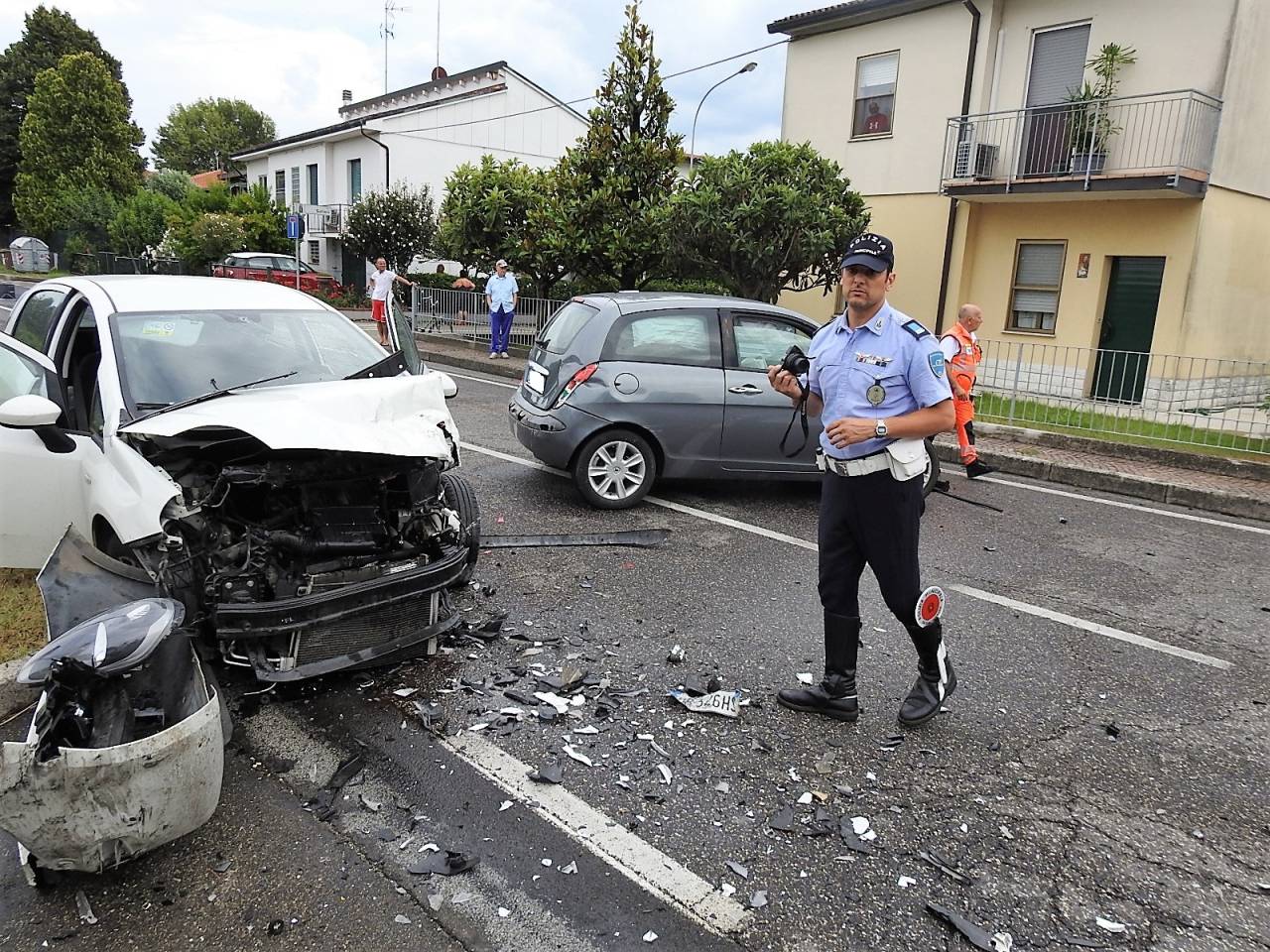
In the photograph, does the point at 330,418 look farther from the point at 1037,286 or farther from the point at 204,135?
the point at 204,135

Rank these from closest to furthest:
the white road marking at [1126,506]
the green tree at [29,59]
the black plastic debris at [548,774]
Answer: the black plastic debris at [548,774] < the white road marking at [1126,506] < the green tree at [29,59]

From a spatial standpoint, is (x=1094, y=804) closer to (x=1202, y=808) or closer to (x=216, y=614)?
(x=1202, y=808)

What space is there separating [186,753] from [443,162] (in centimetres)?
3599

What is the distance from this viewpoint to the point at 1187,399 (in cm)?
1164

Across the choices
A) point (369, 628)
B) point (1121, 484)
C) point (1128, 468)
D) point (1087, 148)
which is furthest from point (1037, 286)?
point (369, 628)

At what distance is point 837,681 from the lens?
3865 mm

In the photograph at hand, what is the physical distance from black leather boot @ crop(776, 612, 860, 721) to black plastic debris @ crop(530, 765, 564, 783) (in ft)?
3.69

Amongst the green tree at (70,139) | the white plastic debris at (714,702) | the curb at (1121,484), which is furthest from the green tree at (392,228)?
the white plastic debris at (714,702)

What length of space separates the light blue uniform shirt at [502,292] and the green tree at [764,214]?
348cm

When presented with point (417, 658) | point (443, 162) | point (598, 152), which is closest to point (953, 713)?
point (417, 658)

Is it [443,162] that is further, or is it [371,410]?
[443,162]

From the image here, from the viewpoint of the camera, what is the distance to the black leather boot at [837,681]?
384 centimetres

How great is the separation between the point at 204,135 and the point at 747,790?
88.9 metres

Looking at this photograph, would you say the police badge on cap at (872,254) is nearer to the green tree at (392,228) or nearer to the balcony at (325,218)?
the green tree at (392,228)
